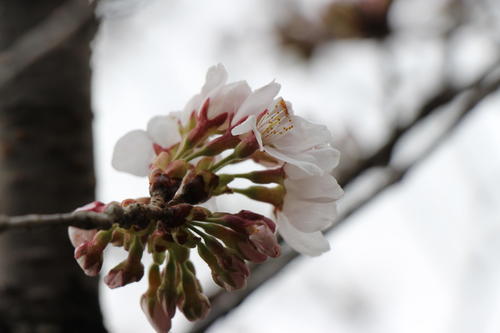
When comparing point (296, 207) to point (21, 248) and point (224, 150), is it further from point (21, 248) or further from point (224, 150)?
point (21, 248)

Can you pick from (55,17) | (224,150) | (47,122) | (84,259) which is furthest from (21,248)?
(55,17)

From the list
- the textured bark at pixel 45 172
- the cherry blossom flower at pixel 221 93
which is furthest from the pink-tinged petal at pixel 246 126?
the textured bark at pixel 45 172

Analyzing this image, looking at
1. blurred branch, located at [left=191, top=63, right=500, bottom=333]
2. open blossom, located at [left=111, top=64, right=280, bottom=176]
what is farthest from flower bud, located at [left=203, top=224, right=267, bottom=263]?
blurred branch, located at [left=191, top=63, right=500, bottom=333]

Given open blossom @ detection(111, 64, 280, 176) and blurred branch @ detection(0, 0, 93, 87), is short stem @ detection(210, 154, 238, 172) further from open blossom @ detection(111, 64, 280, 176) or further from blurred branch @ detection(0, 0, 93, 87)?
blurred branch @ detection(0, 0, 93, 87)

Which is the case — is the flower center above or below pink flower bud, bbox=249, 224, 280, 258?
above

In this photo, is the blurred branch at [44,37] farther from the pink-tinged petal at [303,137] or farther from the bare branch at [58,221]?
the bare branch at [58,221]

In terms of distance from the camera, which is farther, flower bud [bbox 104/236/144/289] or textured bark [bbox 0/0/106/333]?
textured bark [bbox 0/0/106/333]
